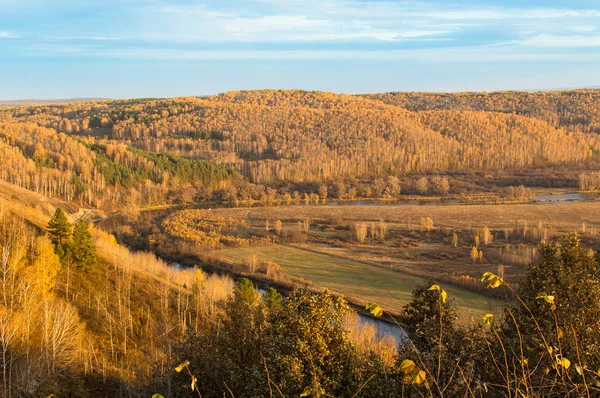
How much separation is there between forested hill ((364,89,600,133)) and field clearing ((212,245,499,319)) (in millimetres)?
113643

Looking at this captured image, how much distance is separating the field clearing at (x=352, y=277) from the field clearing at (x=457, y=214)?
629 inches

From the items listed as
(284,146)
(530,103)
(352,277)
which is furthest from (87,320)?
(530,103)

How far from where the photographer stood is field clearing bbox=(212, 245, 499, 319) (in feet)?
90.9

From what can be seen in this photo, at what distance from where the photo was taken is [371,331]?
20750 mm

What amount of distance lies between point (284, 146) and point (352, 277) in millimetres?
78413

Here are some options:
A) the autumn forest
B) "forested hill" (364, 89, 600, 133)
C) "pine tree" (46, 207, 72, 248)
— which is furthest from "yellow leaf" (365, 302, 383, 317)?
"forested hill" (364, 89, 600, 133)

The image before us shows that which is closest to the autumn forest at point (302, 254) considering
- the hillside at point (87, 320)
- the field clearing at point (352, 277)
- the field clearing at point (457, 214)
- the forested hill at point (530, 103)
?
the hillside at point (87, 320)

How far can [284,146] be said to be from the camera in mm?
110062

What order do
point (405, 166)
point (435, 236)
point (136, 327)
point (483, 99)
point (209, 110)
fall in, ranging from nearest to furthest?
point (136, 327) < point (435, 236) < point (405, 166) < point (209, 110) < point (483, 99)

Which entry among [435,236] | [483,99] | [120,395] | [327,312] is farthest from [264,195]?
[483,99]

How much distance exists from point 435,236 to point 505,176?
4802 cm

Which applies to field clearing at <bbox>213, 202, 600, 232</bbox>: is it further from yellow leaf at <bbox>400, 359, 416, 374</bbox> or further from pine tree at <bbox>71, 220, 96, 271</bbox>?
yellow leaf at <bbox>400, 359, 416, 374</bbox>

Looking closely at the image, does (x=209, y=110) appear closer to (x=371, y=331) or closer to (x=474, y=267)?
(x=474, y=267)

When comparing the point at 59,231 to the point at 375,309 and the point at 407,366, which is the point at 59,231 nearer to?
the point at 375,309
